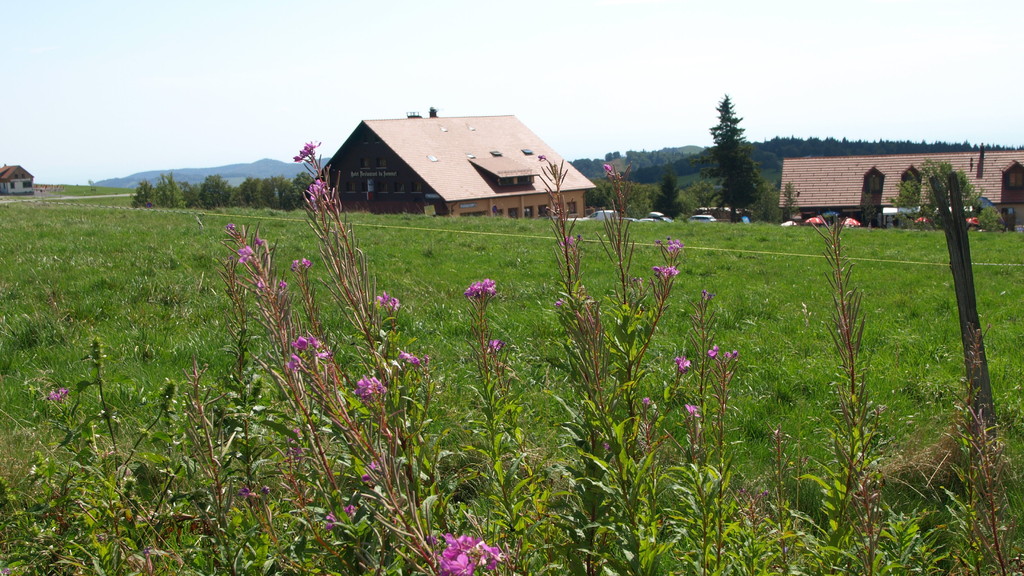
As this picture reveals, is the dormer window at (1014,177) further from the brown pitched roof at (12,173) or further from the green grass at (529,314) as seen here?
the brown pitched roof at (12,173)

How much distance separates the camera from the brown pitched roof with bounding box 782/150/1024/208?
189 ft

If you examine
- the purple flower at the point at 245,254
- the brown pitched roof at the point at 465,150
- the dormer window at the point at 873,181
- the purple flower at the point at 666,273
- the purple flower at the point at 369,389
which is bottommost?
the purple flower at the point at 369,389

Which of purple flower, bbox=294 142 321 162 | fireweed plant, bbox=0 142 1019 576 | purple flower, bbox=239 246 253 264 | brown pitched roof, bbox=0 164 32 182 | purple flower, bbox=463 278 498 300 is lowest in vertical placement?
fireweed plant, bbox=0 142 1019 576

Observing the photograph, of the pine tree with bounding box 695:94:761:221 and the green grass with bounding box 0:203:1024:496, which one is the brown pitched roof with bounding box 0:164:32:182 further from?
the green grass with bounding box 0:203:1024:496

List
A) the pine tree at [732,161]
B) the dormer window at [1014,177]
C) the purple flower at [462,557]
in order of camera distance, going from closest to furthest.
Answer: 1. the purple flower at [462,557]
2. the dormer window at [1014,177]
3. the pine tree at [732,161]

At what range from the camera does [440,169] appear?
48.4m

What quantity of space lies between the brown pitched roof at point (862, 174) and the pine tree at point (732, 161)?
170 inches

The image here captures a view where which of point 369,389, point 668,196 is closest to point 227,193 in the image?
point 668,196

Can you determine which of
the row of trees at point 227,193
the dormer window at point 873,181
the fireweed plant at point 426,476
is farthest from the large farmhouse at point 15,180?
the fireweed plant at point 426,476

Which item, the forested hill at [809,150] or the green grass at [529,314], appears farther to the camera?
the forested hill at [809,150]

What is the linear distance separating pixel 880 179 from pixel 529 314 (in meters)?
57.2

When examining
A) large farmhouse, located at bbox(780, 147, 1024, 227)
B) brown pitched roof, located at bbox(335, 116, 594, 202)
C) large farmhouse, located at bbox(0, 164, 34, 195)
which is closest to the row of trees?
brown pitched roof, located at bbox(335, 116, 594, 202)

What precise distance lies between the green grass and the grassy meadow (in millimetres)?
31

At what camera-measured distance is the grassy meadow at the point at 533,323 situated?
5129 millimetres
